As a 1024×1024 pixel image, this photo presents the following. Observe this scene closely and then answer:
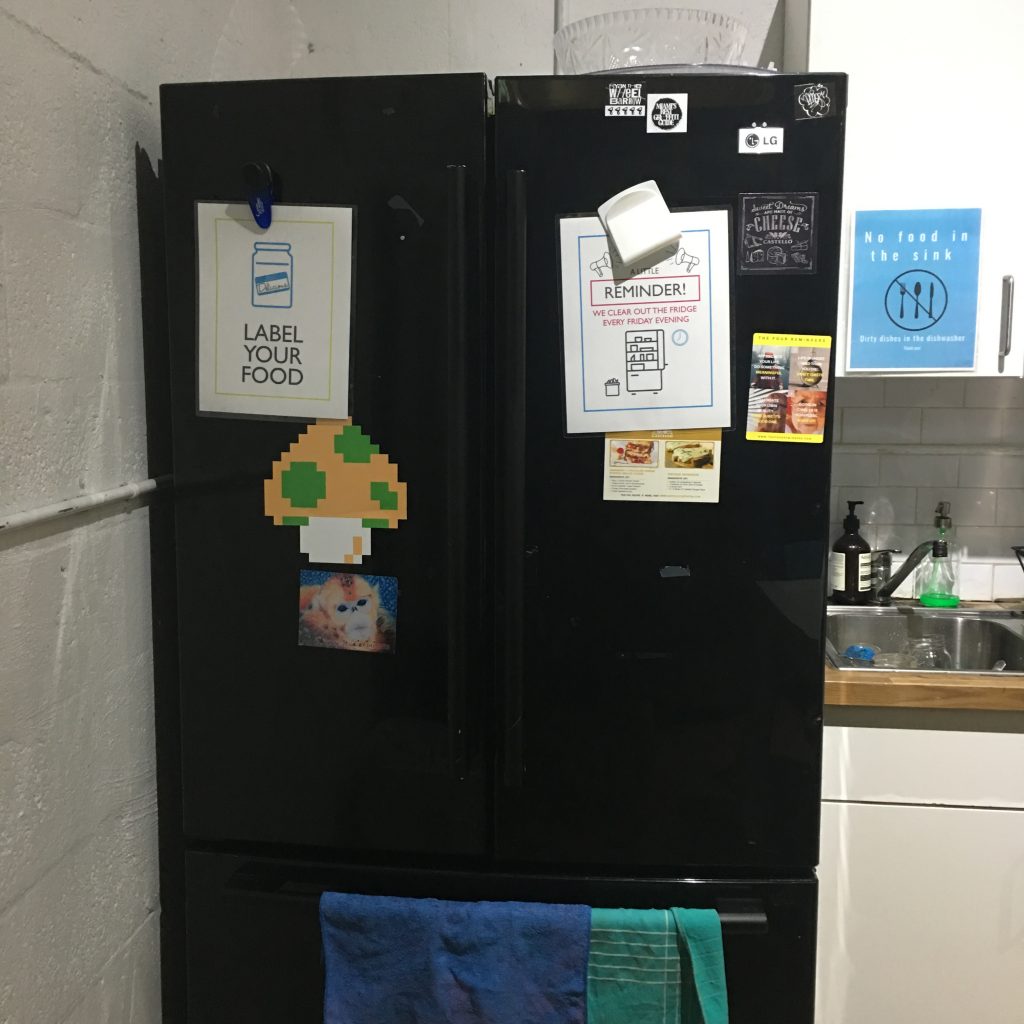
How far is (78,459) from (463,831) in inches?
29.9

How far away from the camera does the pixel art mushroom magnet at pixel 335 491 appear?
3.94 feet

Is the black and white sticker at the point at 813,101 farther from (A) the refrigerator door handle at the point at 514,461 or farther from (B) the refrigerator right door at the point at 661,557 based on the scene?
(A) the refrigerator door handle at the point at 514,461

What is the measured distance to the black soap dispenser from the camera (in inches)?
71.4

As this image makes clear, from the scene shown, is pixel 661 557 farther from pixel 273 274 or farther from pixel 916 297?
pixel 916 297

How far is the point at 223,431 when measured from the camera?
1.23 metres

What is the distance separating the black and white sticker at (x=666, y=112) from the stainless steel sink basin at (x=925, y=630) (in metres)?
1.10

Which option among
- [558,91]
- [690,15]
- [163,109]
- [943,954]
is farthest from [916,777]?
[163,109]

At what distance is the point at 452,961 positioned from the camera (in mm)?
1191

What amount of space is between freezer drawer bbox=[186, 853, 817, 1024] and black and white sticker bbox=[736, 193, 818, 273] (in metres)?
0.89

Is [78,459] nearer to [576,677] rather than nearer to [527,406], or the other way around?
[527,406]

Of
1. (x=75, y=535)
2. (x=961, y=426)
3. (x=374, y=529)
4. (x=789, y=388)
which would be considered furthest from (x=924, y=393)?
(x=75, y=535)

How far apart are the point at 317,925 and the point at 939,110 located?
1754 mm

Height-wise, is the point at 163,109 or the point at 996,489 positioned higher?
the point at 163,109

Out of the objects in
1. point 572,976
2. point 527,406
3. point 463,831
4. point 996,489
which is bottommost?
point 572,976
